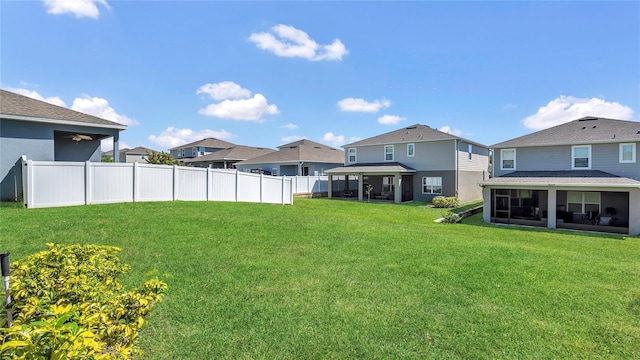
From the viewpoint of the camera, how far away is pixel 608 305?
215 inches

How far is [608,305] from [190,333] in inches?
273

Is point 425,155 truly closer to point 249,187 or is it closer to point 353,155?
point 353,155

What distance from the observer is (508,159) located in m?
20.6

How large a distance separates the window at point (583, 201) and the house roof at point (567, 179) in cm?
128

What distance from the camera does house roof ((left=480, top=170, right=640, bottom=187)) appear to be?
15.0 m

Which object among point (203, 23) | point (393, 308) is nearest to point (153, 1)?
point (203, 23)

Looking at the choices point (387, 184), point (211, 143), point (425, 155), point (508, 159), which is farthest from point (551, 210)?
point (211, 143)

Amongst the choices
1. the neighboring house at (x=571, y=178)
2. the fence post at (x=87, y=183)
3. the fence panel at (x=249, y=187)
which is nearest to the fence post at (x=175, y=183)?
the fence post at (x=87, y=183)

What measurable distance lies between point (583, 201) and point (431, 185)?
9.75 meters

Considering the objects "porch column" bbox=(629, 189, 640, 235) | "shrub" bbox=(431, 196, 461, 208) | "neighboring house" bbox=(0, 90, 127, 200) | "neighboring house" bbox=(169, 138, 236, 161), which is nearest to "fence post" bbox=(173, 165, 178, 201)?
"neighboring house" bbox=(0, 90, 127, 200)

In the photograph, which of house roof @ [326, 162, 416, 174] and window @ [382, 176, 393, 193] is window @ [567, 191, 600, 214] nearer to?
house roof @ [326, 162, 416, 174]

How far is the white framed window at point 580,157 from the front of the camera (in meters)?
18.1

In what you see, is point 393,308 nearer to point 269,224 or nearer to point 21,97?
point 269,224

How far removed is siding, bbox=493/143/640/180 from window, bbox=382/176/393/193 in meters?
8.83
